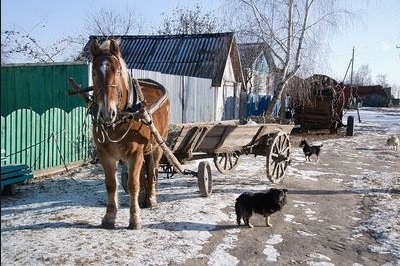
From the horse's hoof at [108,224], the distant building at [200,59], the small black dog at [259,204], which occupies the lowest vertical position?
the horse's hoof at [108,224]

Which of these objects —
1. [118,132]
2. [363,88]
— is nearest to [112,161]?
[118,132]

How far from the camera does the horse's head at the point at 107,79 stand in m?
4.41

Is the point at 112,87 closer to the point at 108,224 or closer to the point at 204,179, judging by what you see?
the point at 108,224

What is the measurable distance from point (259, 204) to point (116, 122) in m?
2.21

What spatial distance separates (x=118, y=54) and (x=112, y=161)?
1328 millimetres

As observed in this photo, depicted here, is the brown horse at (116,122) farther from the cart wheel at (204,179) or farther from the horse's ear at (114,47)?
the cart wheel at (204,179)

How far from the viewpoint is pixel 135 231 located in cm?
525

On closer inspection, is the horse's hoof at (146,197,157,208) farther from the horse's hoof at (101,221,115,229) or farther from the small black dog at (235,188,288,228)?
the small black dog at (235,188,288,228)

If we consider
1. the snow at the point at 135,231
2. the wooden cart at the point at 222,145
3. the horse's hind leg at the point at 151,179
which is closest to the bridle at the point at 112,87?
the snow at the point at 135,231

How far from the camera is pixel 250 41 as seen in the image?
875 inches

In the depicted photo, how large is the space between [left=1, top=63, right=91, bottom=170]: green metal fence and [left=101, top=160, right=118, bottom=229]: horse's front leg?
275 cm

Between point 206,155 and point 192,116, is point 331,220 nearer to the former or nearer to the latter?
point 206,155

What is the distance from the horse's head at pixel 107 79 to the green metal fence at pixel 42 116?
343 centimetres

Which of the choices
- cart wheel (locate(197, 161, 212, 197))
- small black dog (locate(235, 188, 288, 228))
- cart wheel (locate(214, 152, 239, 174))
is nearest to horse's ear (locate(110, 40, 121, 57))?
small black dog (locate(235, 188, 288, 228))
